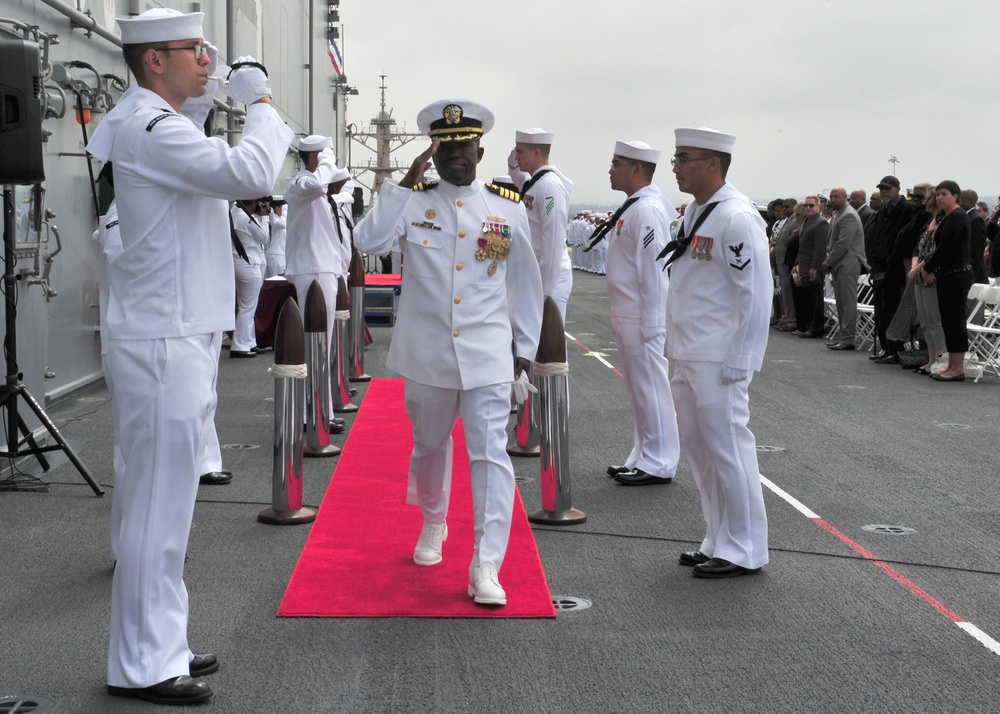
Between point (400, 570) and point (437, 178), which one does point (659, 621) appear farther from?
point (437, 178)

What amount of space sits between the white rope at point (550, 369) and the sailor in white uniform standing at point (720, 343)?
0.96 m

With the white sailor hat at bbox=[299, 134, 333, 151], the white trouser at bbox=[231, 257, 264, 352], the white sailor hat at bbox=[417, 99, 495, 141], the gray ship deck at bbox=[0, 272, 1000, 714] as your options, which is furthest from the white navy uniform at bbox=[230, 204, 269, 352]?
the white sailor hat at bbox=[417, 99, 495, 141]

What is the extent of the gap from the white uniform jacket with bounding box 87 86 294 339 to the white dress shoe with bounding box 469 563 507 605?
169 centimetres

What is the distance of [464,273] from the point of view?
5.11m

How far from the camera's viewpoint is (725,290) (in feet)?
18.1

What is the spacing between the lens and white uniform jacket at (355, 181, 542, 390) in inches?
198

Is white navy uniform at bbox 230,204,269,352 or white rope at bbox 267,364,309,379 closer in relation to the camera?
white rope at bbox 267,364,309,379

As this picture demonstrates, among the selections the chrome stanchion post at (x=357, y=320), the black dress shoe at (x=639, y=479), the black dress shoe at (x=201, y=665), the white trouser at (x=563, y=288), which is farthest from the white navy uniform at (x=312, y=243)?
the black dress shoe at (x=201, y=665)

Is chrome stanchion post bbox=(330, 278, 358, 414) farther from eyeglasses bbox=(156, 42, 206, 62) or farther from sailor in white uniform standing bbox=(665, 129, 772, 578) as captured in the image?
eyeglasses bbox=(156, 42, 206, 62)

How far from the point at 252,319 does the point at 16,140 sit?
10.3 metres

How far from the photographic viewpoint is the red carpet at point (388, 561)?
489cm

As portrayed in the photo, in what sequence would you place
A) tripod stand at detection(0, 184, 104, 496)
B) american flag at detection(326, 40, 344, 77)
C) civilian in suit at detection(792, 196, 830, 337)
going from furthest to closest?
american flag at detection(326, 40, 344, 77), civilian in suit at detection(792, 196, 830, 337), tripod stand at detection(0, 184, 104, 496)

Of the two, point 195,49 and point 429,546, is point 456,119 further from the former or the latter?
point 429,546

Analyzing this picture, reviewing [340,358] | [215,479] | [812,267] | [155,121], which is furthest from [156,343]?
[812,267]
